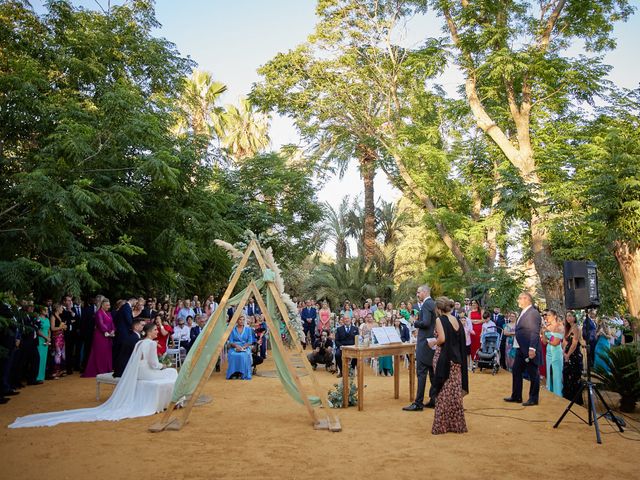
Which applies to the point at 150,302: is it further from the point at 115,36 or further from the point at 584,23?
the point at 584,23

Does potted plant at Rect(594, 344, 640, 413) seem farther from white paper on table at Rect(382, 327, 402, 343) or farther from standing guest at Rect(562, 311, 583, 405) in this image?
white paper on table at Rect(382, 327, 402, 343)

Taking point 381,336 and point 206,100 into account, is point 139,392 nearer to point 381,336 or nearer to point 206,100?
point 381,336

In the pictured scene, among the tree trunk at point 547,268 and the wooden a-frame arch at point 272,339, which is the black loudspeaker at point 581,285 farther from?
the tree trunk at point 547,268

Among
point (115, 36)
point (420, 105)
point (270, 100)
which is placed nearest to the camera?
point (115, 36)

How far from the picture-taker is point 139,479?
16.4 feet

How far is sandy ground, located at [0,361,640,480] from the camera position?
528 cm

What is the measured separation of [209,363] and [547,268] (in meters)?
10.9

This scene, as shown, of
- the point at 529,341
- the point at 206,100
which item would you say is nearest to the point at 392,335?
the point at 529,341

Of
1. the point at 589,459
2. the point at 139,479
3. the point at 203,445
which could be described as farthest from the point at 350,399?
the point at 139,479

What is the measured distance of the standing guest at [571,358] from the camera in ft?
30.6

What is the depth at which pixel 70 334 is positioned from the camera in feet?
41.2

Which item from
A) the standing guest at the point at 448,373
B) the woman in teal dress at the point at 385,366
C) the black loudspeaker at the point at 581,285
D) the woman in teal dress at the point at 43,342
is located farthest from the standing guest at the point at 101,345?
the black loudspeaker at the point at 581,285

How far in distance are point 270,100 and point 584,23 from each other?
12.4m

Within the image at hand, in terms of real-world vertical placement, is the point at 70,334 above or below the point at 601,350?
above
